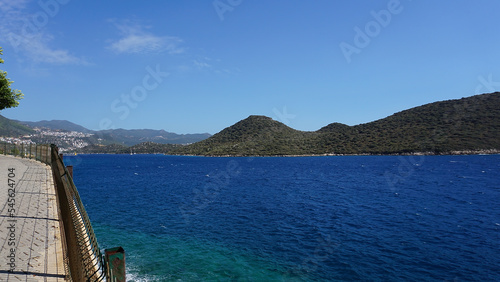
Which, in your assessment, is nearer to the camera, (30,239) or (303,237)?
(30,239)

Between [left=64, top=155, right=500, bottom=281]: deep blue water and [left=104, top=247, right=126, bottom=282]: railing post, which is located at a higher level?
[left=104, top=247, right=126, bottom=282]: railing post

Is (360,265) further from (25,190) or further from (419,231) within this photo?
(25,190)

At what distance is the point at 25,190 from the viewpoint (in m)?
20.5

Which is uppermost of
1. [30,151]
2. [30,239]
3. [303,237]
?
[30,151]

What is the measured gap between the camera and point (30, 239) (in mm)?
11258

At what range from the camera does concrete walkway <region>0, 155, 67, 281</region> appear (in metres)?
8.56

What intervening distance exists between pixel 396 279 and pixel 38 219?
2035cm

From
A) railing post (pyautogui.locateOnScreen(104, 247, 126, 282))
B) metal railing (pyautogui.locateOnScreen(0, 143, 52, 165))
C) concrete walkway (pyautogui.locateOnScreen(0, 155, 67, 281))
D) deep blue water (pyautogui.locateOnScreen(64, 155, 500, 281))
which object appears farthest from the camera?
metal railing (pyautogui.locateOnScreen(0, 143, 52, 165))

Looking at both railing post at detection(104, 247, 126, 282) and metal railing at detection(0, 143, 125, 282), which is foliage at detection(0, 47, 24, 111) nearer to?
metal railing at detection(0, 143, 125, 282)

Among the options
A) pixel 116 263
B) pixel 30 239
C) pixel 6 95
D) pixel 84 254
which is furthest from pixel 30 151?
pixel 116 263

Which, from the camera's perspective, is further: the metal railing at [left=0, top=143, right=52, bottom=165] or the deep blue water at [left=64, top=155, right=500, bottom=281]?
the metal railing at [left=0, top=143, right=52, bottom=165]

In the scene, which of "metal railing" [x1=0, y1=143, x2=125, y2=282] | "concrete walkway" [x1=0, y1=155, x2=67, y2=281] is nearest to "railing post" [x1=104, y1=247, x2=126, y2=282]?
"metal railing" [x1=0, y1=143, x2=125, y2=282]

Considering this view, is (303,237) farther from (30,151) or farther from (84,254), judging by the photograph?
(30,151)

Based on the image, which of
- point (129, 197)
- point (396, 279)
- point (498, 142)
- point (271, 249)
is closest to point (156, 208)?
point (129, 197)
